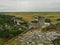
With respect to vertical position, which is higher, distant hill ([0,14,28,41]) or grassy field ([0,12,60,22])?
grassy field ([0,12,60,22])

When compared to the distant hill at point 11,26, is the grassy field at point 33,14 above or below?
above

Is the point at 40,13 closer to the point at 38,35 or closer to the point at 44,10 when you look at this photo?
the point at 44,10

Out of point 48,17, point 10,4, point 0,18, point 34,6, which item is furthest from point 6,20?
point 48,17

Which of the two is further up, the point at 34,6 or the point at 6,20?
the point at 34,6

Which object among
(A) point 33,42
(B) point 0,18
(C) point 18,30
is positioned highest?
(B) point 0,18

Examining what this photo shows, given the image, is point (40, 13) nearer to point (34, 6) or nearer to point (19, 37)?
point (34, 6)

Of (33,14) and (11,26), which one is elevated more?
(33,14)

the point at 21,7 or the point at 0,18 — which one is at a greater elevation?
the point at 21,7

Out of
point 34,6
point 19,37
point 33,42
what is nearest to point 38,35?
point 33,42

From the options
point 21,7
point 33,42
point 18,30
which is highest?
point 21,7
